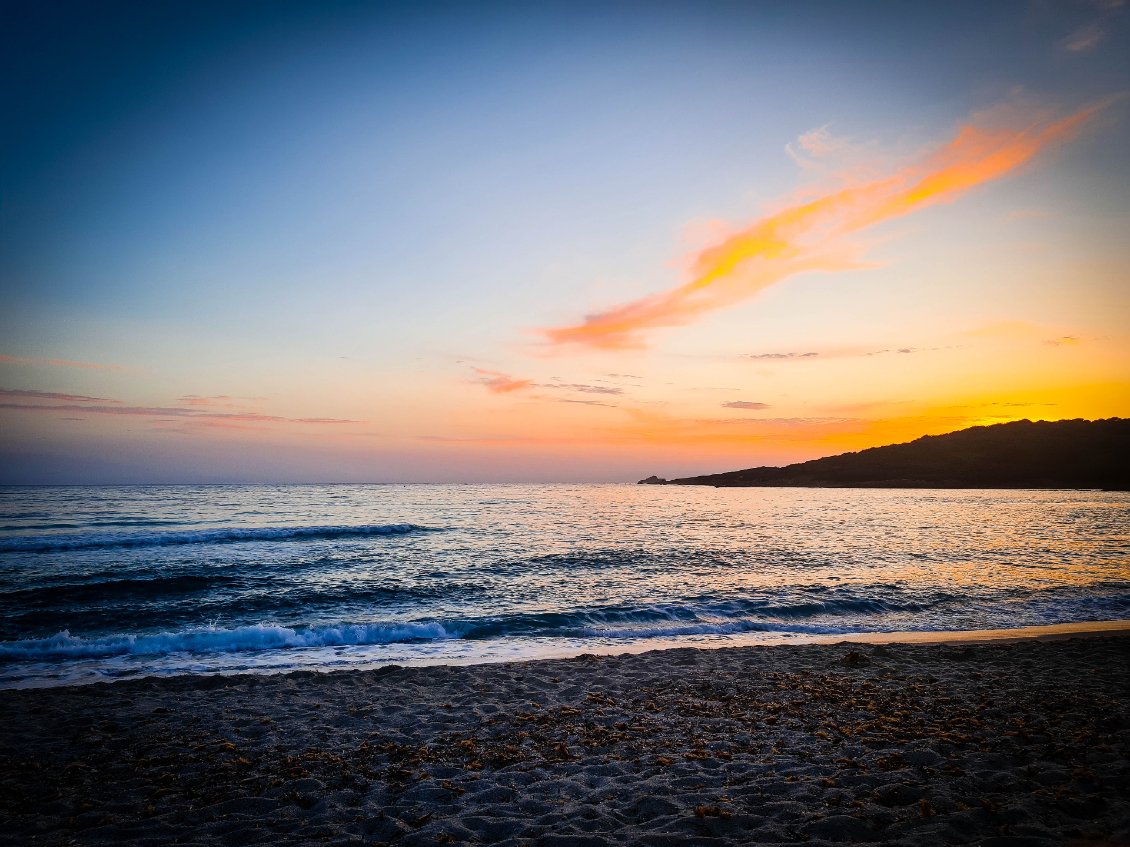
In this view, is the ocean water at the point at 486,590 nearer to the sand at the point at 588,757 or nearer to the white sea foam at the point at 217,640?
the white sea foam at the point at 217,640

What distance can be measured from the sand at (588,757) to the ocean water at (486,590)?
3.37 meters

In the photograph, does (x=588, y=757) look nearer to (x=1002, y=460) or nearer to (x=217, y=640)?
(x=217, y=640)

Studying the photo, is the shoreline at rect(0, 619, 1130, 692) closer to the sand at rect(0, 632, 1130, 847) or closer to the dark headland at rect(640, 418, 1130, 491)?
the sand at rect(0, 632, 1130, 847)

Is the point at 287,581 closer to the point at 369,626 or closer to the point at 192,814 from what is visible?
the point at 369,626

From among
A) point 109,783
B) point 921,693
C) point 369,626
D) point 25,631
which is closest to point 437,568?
point 369,626

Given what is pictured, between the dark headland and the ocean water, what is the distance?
91.9 metres

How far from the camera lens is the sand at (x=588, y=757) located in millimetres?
5125

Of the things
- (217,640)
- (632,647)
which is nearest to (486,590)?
(632,647)

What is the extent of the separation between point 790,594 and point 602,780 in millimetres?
15039

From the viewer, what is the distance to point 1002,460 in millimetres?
112312

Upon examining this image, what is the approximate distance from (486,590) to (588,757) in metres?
13.3

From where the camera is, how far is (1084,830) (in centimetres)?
471

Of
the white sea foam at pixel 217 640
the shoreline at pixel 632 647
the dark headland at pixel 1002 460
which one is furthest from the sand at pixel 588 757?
the dark headland at pixel 1002 460

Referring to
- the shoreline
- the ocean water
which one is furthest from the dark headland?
the shoreline
